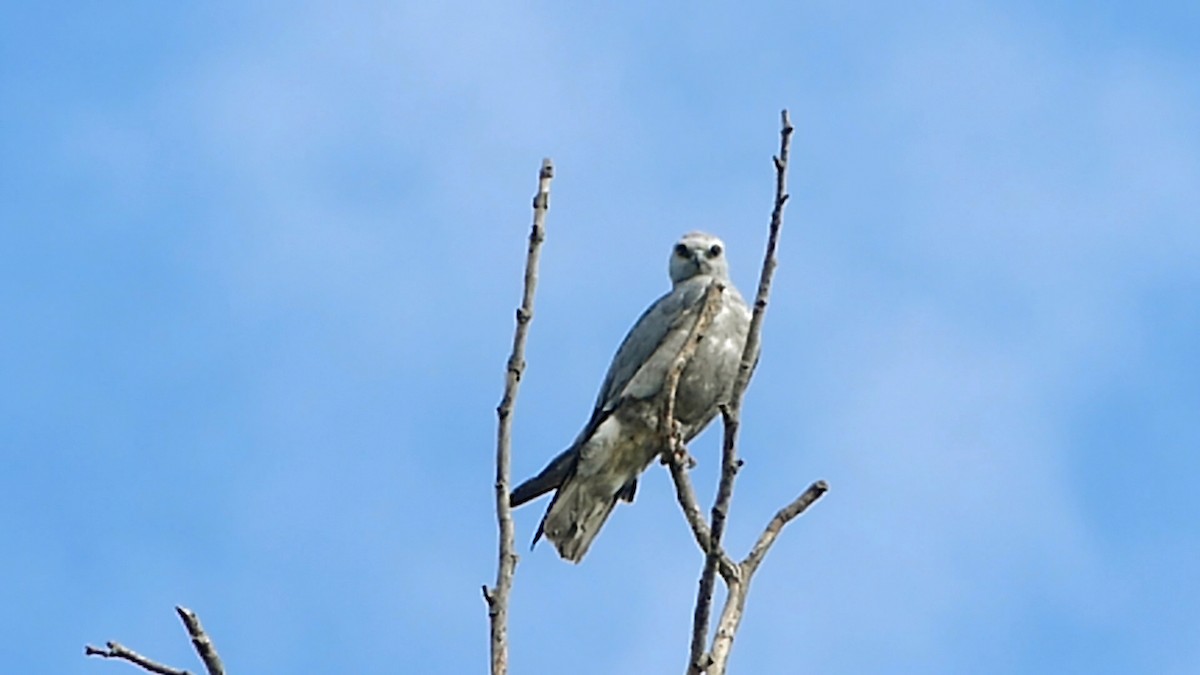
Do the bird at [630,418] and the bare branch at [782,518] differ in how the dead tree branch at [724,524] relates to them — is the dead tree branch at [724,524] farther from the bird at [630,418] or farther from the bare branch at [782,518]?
the bird at [630,418]

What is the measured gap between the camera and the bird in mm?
9914

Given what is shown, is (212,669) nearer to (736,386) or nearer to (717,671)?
(717,671)

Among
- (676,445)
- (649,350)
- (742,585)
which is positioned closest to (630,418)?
(649,350)

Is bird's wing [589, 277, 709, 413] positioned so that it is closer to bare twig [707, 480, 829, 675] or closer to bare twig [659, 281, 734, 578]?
bare twig [659, 281, 734, 578]

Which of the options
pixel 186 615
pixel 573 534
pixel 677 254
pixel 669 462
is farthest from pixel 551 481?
pixel 186 615

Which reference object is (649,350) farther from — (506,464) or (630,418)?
(506,464)

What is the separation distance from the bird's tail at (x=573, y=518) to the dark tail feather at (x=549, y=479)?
0.06 m

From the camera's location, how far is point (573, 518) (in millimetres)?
9953

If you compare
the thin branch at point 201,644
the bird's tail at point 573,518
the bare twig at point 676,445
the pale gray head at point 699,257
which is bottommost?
the thin branch at point 201,644

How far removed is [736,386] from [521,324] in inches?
32.6

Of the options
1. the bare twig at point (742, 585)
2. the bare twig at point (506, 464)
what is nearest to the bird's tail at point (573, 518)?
the bare twig at point (742, 585)

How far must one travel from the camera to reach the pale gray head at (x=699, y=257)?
1154cm

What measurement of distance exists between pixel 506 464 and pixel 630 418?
18.4 ft

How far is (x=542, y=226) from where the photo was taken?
467 cm
